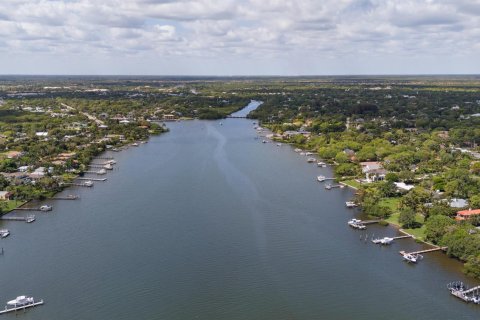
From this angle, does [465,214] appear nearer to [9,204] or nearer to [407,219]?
[407,219]

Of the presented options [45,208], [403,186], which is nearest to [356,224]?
[403,186]

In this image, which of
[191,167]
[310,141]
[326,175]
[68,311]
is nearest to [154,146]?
[191,167]

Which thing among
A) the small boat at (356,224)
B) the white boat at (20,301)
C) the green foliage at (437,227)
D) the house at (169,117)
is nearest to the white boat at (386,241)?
the green foliage at (437,227)

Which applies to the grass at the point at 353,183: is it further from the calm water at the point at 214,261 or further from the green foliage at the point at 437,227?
the green foliage at the point at 437,227

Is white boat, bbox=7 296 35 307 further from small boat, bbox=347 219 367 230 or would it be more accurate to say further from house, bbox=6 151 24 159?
house, bbox=6 151 24 159

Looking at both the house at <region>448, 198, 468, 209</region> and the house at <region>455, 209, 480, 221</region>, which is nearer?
the house at <region>455, 209, 480, 221</region>

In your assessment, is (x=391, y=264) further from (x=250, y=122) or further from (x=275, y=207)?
(x=250, y=122)

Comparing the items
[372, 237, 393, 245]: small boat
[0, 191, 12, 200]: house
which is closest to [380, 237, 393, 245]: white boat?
[372, 237, 393, 245]: small boat
